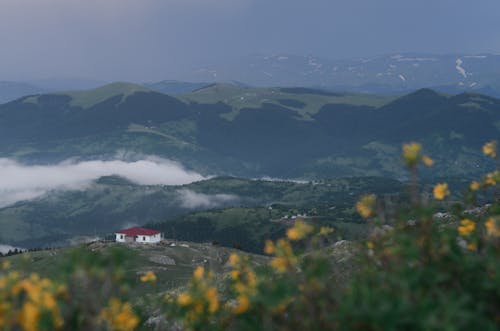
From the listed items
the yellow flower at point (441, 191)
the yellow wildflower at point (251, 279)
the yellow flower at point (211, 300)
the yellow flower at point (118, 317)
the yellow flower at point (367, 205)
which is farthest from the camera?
the yellow flower at point (367, 205)

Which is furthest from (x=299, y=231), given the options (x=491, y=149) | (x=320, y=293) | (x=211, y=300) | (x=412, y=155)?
(x=491, y=149)

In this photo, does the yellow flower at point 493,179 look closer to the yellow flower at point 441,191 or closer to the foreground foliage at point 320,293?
the yellow flower at point 441,191

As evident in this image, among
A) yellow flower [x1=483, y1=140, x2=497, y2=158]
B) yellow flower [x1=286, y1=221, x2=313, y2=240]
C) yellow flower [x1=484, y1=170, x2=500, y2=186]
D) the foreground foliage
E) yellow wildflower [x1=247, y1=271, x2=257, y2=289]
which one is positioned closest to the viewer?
the foreground foliage

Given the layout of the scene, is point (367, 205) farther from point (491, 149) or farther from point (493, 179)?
point (491, 149)

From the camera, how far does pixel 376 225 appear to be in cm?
1282

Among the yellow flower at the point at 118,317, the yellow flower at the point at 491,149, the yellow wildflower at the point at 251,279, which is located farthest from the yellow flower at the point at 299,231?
the yellow flower at the point at 491,149

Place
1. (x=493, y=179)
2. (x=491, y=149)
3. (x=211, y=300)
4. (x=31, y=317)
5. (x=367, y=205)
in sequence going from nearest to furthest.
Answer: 1. (x=31, y=317)
2. (x=211, y=300)
3. (x=367, y=205)
4. (x=493, y=179)
5. (x=491, y=149)

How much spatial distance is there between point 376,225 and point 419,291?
353cm

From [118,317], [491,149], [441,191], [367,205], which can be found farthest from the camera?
[491,149]

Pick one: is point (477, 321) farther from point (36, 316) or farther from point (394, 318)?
point (36, 316)

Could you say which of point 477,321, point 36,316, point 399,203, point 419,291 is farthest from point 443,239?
point 36,316

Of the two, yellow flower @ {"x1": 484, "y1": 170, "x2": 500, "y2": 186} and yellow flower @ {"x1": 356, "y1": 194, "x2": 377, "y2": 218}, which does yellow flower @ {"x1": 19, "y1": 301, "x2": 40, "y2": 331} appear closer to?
yellow flower @ {"x1": 356, "y1": 194, "x2": 377, "y2": 218}

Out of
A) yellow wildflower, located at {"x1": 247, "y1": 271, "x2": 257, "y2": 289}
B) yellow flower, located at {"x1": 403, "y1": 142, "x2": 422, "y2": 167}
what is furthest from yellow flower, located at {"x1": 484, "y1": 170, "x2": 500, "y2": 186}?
yellow wildflower, located at {"x1": 247, "y1": 271, "x2": 257, "y2": 289}

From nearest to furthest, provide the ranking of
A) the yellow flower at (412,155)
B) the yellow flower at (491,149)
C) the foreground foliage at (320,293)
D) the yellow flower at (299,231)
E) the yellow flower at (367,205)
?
the foreground foliage at (320,293) → the yellow flower at (412,155) → the yellow flower at (299,231) → the yellow flower at (367,205) → the yellow flower at (491,149)
